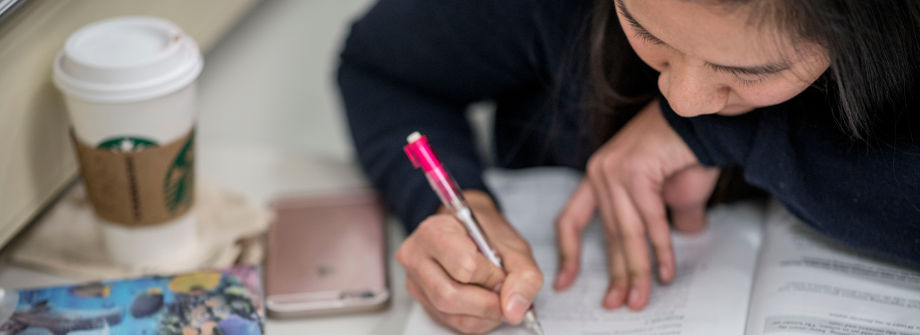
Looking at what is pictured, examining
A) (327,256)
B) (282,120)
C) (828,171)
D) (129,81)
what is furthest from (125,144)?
(828,171)

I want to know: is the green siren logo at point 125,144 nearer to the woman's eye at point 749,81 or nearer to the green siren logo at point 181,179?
the green siren logo at point 181,179

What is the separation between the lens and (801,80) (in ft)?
1.72

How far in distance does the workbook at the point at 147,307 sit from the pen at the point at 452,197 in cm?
15

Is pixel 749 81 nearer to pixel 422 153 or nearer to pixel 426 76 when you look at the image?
pixel 422 153

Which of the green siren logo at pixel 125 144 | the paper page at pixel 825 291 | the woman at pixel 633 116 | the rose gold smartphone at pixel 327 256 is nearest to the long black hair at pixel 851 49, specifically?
the woman at pixel 633 116

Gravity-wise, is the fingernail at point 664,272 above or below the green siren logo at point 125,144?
below

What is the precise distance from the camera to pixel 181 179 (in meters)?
0.66

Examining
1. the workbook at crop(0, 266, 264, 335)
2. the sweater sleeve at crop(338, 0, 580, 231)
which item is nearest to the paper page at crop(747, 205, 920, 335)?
the sweater sleeve at crop(338, 0, 580, 231)

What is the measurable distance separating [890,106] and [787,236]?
151mm

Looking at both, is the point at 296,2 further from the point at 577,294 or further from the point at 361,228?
the point at 577,294

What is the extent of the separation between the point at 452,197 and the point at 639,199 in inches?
6.7

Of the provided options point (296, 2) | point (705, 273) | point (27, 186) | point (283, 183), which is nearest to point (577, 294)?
point (705, 273)

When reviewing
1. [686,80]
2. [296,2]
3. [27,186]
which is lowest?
[296,2]

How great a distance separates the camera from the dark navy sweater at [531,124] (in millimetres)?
632
